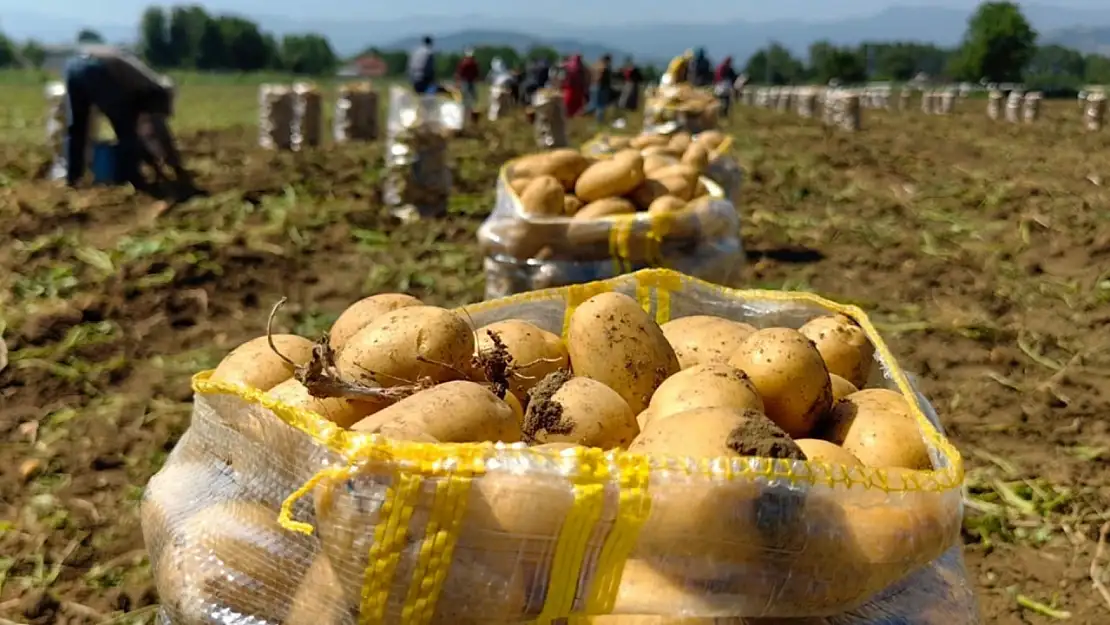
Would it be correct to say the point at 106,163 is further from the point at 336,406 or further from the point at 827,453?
the point at 827,453

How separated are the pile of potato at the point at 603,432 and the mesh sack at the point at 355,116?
14316 mm

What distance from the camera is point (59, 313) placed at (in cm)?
625

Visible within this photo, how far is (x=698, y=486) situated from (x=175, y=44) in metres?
120

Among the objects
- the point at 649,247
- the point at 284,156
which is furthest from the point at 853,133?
the point at 649,247

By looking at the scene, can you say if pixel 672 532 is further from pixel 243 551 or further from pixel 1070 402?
pixel 1070 402

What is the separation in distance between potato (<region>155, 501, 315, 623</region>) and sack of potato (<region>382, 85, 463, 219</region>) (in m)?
7.81

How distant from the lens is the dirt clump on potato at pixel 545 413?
85.2 inches

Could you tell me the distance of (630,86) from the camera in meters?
28.5

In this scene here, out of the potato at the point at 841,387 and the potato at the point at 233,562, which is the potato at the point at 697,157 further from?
the potato at the point at 233,562

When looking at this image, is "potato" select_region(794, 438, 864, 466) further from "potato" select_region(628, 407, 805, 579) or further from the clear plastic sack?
the clear plastic sack

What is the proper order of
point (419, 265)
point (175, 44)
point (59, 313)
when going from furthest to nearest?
point (175, 44) < point (419, 265) < point (59, 313)

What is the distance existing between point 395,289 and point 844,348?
5.09 metres

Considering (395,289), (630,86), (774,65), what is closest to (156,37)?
(774,65)

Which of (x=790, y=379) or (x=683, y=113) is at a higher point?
(x=683, y=113)
